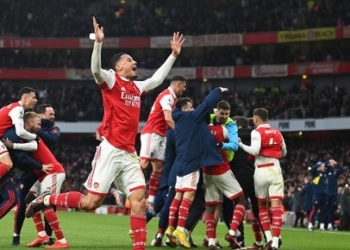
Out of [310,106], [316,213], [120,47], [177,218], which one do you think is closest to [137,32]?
[120,47]

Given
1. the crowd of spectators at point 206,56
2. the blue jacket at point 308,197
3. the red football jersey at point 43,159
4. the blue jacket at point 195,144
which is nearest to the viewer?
the blue jacket at point 195,144

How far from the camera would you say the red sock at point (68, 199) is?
1183 centimetres

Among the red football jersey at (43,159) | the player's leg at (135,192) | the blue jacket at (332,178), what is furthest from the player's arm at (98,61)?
the blue jacket at (332,178)

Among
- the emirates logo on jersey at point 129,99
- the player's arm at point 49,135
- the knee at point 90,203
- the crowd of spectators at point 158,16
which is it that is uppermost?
the crowd of spectators at point 158,16

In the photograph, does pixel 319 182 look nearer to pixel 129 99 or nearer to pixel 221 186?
pixel 221 186

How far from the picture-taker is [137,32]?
5931 cm

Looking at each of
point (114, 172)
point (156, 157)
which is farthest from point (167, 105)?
point (114, 172)

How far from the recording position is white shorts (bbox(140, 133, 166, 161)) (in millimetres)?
16281

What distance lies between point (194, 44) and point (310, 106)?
988cm

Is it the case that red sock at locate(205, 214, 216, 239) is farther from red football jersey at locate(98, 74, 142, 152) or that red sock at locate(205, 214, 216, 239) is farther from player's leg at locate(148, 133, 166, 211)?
red football jersey at locate(98, 74, 142, 152)

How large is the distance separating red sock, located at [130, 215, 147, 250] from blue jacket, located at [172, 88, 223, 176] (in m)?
3.21

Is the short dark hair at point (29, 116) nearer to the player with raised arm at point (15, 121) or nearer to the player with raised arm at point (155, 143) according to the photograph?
the player with raised arm at point (15, 121)

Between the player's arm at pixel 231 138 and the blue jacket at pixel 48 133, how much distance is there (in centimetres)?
294

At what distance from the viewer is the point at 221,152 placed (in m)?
14.8
